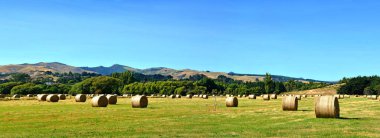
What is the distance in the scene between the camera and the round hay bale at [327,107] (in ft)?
92.8

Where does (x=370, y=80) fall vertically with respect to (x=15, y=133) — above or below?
above

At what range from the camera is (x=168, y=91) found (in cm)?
16262

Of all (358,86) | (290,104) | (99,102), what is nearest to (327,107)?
(290,104)

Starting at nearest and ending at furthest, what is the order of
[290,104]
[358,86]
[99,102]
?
1. [290,104]
2. [99,102]
3. [358,86]

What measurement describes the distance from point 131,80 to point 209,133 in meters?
176

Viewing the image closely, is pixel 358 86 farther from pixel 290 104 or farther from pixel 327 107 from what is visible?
pixel 327 107

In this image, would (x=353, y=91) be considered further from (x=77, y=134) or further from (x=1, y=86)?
(x=77, y=134)

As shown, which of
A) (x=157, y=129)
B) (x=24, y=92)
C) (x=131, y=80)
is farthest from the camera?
(x=131, y=80)

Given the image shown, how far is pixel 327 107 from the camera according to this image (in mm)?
28344

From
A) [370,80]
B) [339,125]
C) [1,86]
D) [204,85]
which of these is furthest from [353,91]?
[339,125]

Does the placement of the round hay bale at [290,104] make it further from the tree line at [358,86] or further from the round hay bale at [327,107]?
the tree line at [358,86]

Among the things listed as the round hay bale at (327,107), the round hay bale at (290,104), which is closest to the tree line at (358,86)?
the round hay bale at (290,104)

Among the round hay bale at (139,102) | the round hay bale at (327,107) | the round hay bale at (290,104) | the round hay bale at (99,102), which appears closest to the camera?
the round hay bale at (327,107)

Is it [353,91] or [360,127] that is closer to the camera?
[360,127]
